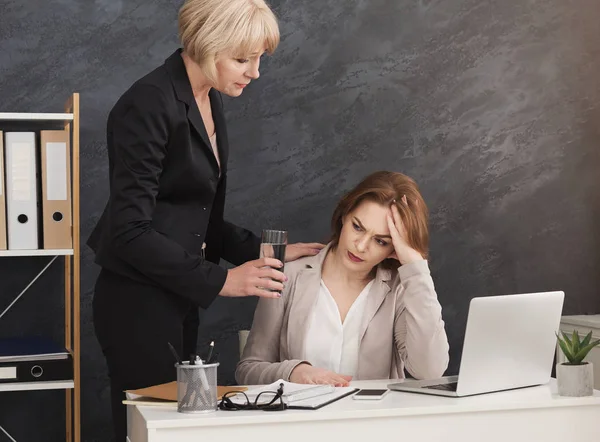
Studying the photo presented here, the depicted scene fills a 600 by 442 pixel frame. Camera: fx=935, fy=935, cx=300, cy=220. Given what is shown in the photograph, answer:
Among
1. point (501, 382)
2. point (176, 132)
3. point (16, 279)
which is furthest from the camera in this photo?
point (16, 279)

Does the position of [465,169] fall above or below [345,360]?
above

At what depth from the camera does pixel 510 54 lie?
11.7ft

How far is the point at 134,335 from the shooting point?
2.25m

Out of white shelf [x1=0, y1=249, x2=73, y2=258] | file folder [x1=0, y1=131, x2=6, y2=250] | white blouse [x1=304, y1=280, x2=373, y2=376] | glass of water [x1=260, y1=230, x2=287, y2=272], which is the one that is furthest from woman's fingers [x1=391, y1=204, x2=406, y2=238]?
file folder [x1=0, y1=131, x2=6, y2=250]

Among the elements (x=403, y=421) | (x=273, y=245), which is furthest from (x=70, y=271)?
(x=403, y=421)

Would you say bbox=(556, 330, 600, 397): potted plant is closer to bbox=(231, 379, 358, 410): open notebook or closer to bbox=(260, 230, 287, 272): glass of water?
bbox=(231, 379, 358, 410): open notebook

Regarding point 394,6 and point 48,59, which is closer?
point 48,59

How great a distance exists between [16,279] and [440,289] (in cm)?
153

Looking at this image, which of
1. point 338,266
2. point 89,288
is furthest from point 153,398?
point 89,288

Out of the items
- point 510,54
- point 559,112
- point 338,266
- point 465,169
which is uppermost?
point 510,54

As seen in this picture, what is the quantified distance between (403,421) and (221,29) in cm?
98

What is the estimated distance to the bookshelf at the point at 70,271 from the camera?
2.81 metres

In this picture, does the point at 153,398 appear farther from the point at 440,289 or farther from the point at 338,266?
the point at 440,289

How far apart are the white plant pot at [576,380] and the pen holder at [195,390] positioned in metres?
0.77
